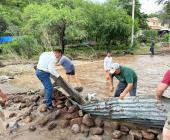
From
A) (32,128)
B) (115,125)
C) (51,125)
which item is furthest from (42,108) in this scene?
(115,125)

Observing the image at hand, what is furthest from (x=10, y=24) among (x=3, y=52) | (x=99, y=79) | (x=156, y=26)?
(x=156, y=26)

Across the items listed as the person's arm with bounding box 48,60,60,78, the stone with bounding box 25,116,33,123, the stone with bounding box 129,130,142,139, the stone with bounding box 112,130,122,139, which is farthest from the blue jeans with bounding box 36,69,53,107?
the stone with bounding box 129,130,142,139

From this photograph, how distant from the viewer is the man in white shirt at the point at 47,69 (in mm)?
9141

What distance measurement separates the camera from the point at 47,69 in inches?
368

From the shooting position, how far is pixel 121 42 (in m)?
37.6

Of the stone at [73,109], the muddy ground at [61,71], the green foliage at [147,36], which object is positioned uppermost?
the stone at [73,109]

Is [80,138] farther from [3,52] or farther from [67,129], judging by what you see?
[3,52]

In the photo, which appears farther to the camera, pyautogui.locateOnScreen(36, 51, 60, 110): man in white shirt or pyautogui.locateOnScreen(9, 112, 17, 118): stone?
pyautogui.locateOnScreen(9, 112, 17, 118): stone

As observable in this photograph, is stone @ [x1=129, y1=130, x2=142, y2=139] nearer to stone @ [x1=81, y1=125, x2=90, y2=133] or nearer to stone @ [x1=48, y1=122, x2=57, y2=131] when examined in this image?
stone @ [x1=81, y1=125, x2=90, y2=133]

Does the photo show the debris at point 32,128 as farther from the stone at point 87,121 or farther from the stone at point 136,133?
the stone at point 136,133

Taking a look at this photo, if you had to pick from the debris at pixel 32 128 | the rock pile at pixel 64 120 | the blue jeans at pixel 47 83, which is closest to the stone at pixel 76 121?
the rock pile at pixel 64 120

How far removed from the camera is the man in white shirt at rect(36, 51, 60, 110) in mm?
9141

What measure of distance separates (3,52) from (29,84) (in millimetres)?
13842

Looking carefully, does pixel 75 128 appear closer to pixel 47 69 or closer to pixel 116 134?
pixel 116 134
